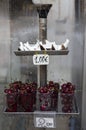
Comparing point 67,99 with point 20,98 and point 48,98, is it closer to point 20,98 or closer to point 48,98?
point 48,98

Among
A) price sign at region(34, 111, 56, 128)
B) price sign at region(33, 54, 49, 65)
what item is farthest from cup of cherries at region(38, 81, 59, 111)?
price sign at region(33, 54, 49, 65)

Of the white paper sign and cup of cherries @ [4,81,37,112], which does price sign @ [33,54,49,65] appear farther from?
the white paper sign

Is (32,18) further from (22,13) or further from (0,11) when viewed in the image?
(0,11)

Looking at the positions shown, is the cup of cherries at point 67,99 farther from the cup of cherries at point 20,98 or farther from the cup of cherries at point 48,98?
the cup of cherries at point 20,98

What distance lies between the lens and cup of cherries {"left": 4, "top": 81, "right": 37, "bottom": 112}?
171 cm

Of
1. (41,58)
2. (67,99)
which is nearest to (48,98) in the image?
(67,99)

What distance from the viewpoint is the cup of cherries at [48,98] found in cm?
170

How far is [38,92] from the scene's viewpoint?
5.65 feet

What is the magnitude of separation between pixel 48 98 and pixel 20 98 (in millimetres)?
162

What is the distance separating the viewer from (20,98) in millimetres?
1736

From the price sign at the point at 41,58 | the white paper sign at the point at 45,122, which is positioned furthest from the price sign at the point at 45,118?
the price sign at the point at 41,58

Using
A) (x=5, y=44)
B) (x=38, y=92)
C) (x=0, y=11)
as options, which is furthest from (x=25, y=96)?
(x=0, y=11)

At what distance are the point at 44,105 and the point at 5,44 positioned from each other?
2.06 ft

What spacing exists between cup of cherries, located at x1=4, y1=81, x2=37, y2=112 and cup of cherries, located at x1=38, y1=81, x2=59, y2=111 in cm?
5
